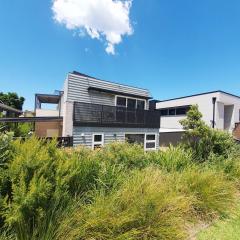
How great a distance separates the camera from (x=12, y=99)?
5550 cm

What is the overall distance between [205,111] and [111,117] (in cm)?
1388

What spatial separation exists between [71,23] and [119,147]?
9.66 meters

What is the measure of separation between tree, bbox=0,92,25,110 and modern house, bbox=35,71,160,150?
3887cm

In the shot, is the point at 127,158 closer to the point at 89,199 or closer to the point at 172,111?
the point at 89,199

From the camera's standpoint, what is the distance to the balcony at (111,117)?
16.5m

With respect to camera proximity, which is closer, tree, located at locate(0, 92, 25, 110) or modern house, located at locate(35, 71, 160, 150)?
modern house, located at locate(35, 71, 160, 150)

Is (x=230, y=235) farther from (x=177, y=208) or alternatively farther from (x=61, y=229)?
(x=61, y=229)

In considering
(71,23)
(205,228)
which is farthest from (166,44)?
(205,228)

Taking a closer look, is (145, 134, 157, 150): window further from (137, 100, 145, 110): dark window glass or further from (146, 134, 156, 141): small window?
(137, 100, 145, 110): dark window glass

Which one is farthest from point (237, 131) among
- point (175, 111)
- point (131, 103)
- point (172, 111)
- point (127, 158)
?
point (127, 158)

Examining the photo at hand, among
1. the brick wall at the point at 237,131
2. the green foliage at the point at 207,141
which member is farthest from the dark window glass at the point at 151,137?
the brick wall at the point at 237,131

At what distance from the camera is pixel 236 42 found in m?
16.2

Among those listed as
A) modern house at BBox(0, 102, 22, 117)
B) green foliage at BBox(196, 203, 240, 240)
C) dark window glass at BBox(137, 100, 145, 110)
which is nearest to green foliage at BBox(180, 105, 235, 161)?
green foliage at BBox(196, 203, 240, 240)

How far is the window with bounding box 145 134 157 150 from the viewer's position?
20.9 m
